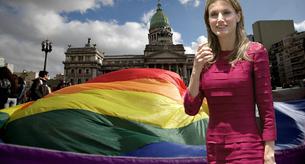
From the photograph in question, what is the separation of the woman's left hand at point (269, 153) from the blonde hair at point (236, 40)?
46 cm

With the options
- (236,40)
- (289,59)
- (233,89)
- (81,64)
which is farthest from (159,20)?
(233,89)

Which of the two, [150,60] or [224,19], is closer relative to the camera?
[224,19]

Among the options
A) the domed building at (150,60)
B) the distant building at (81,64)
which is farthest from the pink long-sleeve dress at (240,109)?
the distant building at (81,64)

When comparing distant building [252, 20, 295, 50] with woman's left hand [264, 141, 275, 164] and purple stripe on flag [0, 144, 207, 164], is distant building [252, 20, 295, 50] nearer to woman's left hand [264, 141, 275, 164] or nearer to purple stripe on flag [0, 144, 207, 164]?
purple stripe on flag [0, 144, 207, 164]

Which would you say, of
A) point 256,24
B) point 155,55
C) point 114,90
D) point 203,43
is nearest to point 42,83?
point 114,90

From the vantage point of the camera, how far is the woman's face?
1.70 m

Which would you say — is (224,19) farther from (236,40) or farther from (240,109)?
(240,109)

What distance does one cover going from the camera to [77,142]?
3416mm

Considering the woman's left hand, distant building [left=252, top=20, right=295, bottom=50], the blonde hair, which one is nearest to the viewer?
the woman's left hand

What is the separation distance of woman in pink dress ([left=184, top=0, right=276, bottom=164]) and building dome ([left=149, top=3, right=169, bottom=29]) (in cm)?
9100

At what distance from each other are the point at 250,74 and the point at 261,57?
4.4 inches

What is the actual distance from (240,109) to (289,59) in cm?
7648

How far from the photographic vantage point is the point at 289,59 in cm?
7044

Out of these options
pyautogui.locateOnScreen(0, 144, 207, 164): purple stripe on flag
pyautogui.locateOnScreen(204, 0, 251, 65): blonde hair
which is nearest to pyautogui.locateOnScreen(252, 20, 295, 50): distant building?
pyautogui.locateOnScreen(0, 144, 207, 164): purple stripe on flag
